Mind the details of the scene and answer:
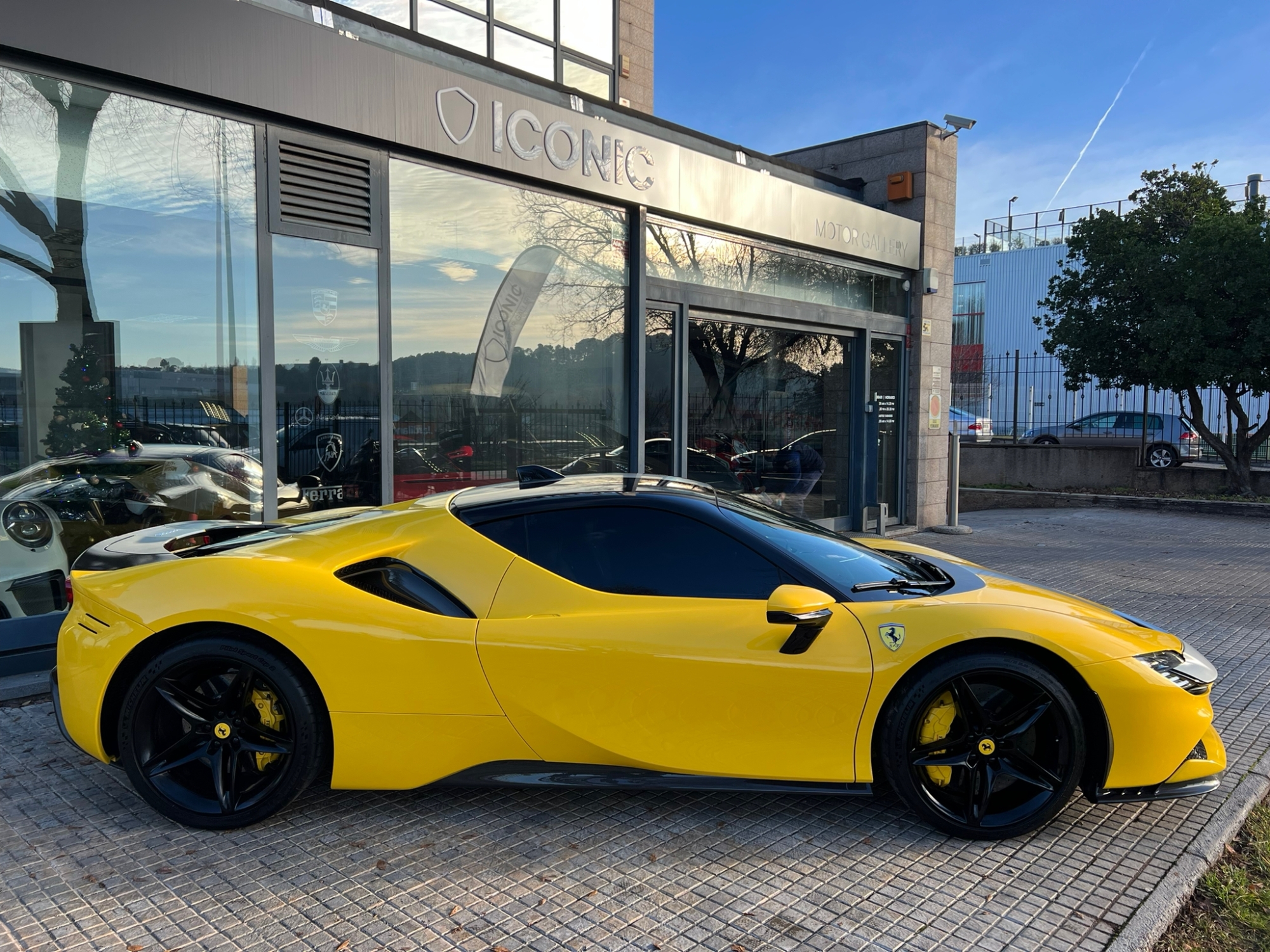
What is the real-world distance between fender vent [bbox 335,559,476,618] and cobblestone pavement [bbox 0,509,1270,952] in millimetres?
843

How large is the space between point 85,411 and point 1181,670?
6.14 meters

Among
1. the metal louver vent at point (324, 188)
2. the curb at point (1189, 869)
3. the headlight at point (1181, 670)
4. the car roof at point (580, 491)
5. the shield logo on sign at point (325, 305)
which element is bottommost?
the curb at point (1189, 869)

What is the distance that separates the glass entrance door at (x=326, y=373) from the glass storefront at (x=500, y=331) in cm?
26

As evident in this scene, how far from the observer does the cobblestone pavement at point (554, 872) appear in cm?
273

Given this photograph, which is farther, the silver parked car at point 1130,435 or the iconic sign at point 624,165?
the silver parked car at point 1130,435

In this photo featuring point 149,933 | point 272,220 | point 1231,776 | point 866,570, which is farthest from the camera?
point 272,220

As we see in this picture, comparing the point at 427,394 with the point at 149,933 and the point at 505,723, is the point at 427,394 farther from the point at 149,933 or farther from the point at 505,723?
the point at 149,933

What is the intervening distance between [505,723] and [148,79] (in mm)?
4830

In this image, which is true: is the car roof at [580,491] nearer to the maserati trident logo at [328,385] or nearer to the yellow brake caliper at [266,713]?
the yellow brake caliper at [266,713]

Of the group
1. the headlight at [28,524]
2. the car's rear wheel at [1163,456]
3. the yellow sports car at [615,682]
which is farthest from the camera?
the car's rear wheel at [1163,456]

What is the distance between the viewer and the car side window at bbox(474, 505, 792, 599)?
11.2ft

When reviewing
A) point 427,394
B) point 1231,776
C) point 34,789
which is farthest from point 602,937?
point 427,394

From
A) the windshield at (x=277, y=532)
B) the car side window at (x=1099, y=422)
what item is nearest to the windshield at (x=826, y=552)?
the windshield at (x=277, y=532)

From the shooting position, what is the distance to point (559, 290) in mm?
8500
